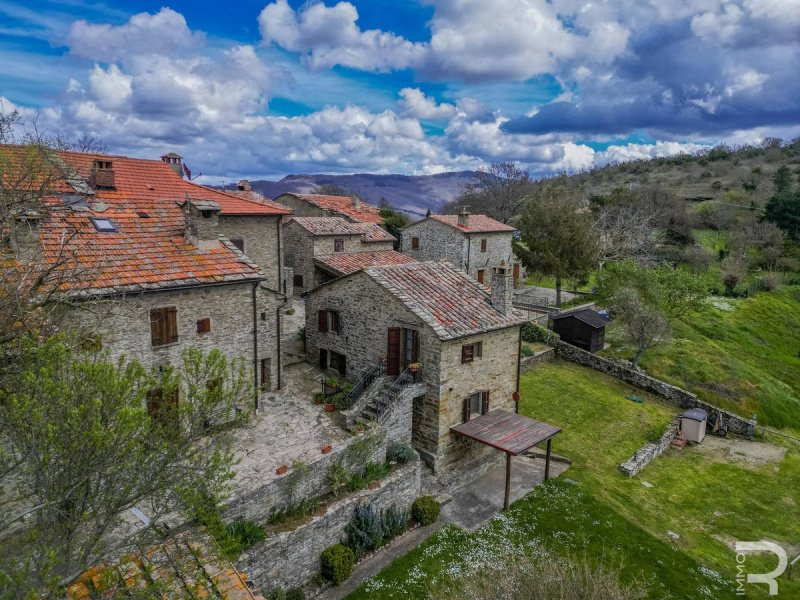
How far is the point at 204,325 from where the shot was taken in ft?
58.6

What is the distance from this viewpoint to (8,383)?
10.4 m

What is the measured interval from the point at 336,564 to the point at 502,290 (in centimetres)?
1268

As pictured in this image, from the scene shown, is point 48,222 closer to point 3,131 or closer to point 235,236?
point 3,131

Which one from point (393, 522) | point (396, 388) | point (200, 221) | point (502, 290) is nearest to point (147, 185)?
point (200, 221)

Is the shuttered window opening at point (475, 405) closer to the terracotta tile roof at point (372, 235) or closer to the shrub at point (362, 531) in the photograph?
the shrub at point (362, 531)

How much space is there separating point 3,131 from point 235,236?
12599 mm

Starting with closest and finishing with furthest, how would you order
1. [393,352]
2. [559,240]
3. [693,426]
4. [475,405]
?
[393,352] → [475,405] → [693,426] → [559,240]

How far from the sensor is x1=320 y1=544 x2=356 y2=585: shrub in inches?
604

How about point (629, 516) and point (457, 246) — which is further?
point (457, 246)

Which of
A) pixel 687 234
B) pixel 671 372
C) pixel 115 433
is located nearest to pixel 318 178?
pixel 687 234

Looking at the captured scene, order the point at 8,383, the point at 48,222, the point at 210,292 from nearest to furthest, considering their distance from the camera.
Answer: the point at 8,383
the point at 48,222
the point at 210,292

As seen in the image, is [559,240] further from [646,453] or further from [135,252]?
Result: [135,252]

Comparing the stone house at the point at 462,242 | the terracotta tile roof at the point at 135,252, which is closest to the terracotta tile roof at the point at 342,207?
the stone house at the point at 462,242

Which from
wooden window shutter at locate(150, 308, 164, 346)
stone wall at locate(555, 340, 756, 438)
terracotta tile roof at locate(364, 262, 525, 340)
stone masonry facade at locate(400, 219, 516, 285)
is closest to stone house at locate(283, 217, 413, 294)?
stone masonry facade at locate(400, 219, 516, 285)
